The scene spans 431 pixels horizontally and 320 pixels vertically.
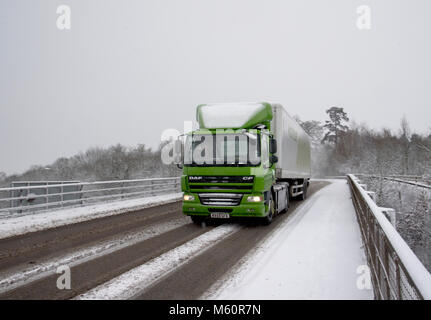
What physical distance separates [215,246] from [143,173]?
7389cm

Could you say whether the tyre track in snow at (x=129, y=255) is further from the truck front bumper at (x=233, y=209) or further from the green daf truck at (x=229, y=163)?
the green daf truck at (x=229, y=163)

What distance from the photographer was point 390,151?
72.8 m

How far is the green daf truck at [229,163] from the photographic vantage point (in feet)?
30.0

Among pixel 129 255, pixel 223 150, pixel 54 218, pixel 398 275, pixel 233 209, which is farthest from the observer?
pixel 54 218

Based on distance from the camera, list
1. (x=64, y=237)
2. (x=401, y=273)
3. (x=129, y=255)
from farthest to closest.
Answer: (x=64, y=237), (x=129, y=255), (x=401, y=273)

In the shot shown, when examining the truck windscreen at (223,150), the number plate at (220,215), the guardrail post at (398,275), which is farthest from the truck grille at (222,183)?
the guardrail post at (398,275)

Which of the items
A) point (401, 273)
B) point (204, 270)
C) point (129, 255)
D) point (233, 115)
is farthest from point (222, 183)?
point (401, 273)

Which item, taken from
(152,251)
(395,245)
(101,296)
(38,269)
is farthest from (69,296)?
(395,245)

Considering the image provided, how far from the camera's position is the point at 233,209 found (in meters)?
9.24

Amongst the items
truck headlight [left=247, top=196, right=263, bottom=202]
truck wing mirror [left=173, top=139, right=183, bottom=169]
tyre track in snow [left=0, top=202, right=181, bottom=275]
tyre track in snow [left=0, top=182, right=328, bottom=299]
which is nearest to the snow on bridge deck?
tyre track in snow [left=0, top=182, right=328, bottom=299]

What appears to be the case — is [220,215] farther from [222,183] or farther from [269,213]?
[269,213]

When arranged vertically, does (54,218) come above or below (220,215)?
below

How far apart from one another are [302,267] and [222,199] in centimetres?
384
